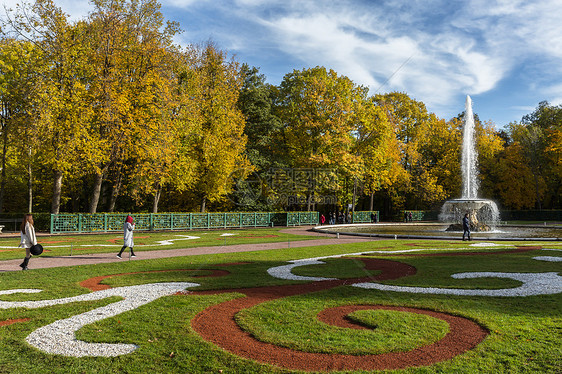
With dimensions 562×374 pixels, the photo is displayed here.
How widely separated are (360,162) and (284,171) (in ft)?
28.4

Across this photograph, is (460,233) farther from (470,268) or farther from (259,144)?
(259,144)

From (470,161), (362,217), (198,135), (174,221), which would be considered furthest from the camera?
(470,161)

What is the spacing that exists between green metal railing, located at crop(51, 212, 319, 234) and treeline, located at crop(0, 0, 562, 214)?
191cm

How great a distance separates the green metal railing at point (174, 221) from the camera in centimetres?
3002

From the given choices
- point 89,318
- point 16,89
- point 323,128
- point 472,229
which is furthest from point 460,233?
point 16,89

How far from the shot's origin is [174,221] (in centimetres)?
3550

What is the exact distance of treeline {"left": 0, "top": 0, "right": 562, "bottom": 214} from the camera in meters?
30.8

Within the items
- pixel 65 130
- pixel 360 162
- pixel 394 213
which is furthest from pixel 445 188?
pixel 65 130

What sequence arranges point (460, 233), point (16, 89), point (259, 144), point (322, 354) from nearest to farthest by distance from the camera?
1. point (322, 354)
2. point (460, 233)
3. point (16, 89)
4. point (259, 144)

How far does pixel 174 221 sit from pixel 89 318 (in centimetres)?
2900

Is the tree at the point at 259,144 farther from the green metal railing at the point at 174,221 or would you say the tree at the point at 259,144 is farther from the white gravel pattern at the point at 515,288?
the white gravel pattern at the point at 515,288

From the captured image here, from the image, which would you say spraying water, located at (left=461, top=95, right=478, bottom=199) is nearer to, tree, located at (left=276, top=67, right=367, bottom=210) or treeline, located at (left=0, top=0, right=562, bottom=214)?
treeline, located at (left=0, top=0, right=562, bottom=214)

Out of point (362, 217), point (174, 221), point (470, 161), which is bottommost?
point (174, 221)

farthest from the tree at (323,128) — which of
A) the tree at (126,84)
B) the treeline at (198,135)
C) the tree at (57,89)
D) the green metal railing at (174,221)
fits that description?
the tree at (57,89)
